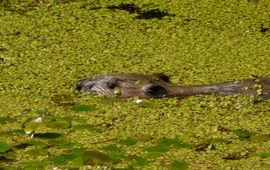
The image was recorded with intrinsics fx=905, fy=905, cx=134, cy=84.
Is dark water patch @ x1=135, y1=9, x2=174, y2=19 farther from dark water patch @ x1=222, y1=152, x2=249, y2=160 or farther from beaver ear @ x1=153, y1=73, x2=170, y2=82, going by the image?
dark water patch @ x1=222, y1=152, x2=249, y2=160

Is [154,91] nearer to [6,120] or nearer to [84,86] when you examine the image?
[84,86]

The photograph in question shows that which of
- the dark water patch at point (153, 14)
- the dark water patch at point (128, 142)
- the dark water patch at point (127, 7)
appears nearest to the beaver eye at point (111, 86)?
the dark water patch at point (128, 142)

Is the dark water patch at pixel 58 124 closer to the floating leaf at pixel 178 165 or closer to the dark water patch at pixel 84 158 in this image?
the dark water patch at pixel 84 158

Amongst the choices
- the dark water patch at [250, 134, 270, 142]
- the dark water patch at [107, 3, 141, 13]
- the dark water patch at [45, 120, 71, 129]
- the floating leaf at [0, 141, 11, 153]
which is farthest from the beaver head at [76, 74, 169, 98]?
the dark water patch at [107, 3, 141, 13]

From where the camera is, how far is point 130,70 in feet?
18.4

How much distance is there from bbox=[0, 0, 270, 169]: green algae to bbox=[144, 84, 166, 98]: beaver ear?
0.06 metres

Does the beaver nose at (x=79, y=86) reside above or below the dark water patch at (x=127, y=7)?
below

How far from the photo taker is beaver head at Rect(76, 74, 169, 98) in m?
5.13

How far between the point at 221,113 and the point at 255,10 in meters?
2.10

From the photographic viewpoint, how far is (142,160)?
418 centimetres

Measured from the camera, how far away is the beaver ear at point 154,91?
16.8 feet

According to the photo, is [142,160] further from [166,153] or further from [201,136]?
[201,136]

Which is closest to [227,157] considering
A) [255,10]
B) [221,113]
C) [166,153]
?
[166,153]

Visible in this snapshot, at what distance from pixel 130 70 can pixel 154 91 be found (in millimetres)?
519
